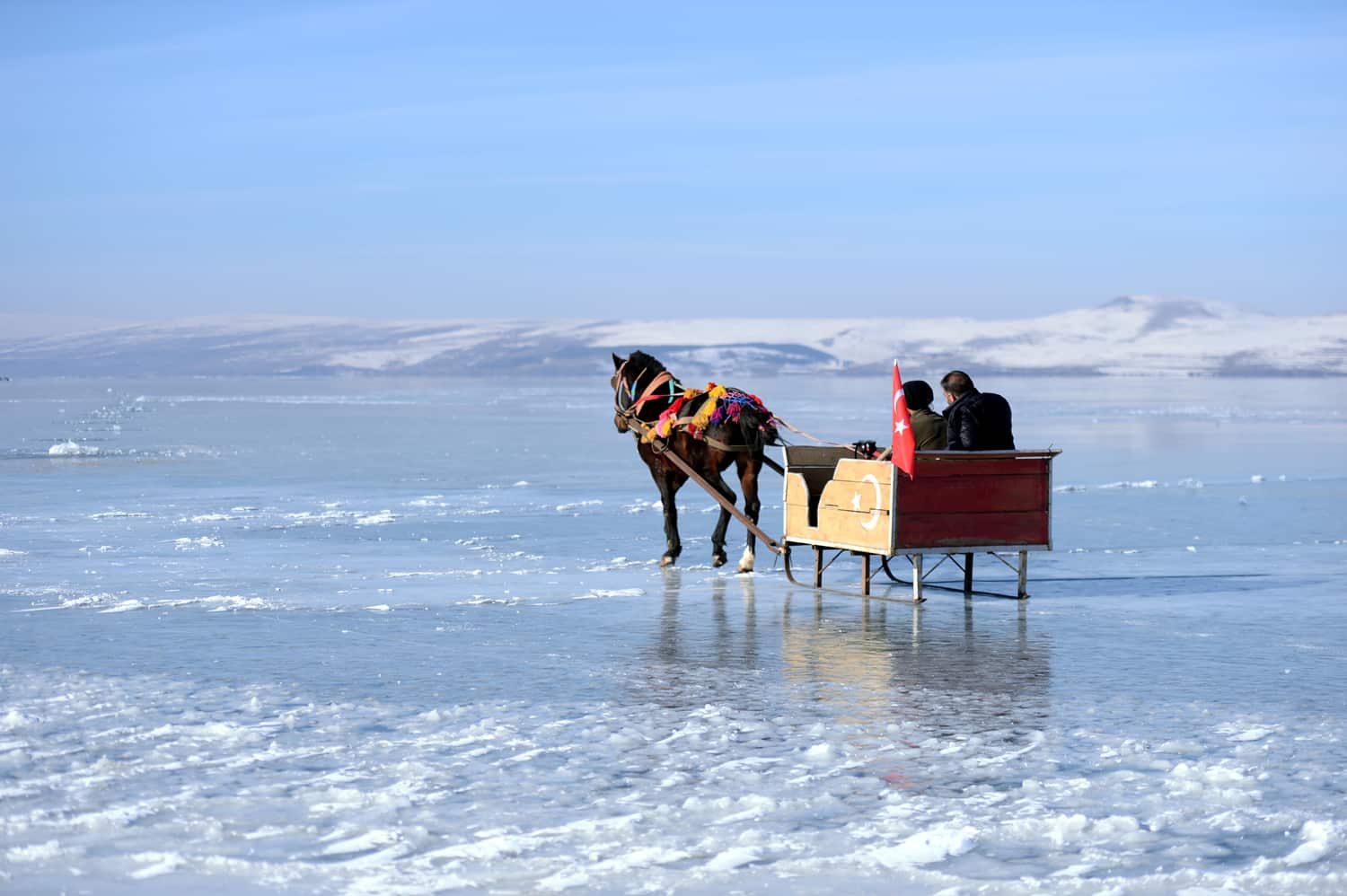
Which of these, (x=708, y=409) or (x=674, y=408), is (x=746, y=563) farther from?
(x=674, y=408)

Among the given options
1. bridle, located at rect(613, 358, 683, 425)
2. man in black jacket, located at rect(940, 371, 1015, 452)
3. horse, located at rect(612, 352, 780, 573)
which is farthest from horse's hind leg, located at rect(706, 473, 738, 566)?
man in black jacket, located at rect(940, 371, 1015, 452)

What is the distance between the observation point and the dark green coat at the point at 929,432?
1285cm

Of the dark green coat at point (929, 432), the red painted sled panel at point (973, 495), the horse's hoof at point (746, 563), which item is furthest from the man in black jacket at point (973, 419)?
the horse's hoof at point (746, 563)

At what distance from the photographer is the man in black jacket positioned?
1239cm

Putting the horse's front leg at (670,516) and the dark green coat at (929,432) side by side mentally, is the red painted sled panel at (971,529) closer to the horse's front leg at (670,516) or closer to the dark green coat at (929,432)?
the dark green coat at (929,432)

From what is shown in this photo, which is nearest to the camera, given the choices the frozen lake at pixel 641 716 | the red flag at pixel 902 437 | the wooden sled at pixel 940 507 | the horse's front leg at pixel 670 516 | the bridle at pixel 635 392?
the frozen lake at pixel 641 716

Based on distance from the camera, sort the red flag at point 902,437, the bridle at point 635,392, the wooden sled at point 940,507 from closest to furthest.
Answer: the red flag at point 902,437, the wooden sled at point 940,507, the bridle at point 635,392

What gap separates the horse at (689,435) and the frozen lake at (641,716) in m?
0.49

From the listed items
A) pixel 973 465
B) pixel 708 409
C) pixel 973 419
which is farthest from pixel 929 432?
pixel 708 409

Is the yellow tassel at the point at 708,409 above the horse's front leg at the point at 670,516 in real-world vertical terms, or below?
above

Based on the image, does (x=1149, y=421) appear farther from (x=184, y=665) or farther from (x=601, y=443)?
(x=184, y=665)

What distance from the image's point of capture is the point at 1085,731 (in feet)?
25.0

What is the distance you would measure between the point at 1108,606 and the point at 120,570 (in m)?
7.57

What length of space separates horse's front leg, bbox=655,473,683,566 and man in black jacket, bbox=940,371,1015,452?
2832 mm
